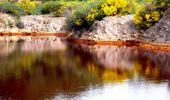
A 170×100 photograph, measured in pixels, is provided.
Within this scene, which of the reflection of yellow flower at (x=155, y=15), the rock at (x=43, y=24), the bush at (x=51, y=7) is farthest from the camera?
the bush at (x=51, y=7)

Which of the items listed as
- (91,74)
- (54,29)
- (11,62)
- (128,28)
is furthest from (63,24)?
(91,74)

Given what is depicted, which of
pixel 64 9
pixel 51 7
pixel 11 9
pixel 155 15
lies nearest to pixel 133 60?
pixel 155 15

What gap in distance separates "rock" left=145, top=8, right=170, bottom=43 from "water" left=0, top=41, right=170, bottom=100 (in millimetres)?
4506

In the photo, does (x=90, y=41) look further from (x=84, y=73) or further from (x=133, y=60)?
(x=84, y=73)

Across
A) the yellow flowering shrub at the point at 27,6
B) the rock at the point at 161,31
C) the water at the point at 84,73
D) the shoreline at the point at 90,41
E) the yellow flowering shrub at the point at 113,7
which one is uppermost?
the yellow flowering shrub at the point at 27,6

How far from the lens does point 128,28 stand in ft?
235

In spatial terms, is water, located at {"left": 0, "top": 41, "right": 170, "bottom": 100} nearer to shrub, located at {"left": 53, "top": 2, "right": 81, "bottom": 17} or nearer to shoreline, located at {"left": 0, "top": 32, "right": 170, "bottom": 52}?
shoreline, located at {"left": 0, "top": 32, "right": 170, "bottom": 52}

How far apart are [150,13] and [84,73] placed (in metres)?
26.7

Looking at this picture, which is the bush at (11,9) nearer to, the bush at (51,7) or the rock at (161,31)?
the bush at (51,7)

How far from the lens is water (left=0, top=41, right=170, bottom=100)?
3600cm

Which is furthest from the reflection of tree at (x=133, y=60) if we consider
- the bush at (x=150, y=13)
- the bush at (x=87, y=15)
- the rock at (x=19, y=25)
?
the rock at (x=19, y=25)

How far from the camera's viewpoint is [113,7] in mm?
75875

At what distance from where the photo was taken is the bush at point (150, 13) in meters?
68.1

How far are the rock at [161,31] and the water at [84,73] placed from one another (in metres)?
4.51
